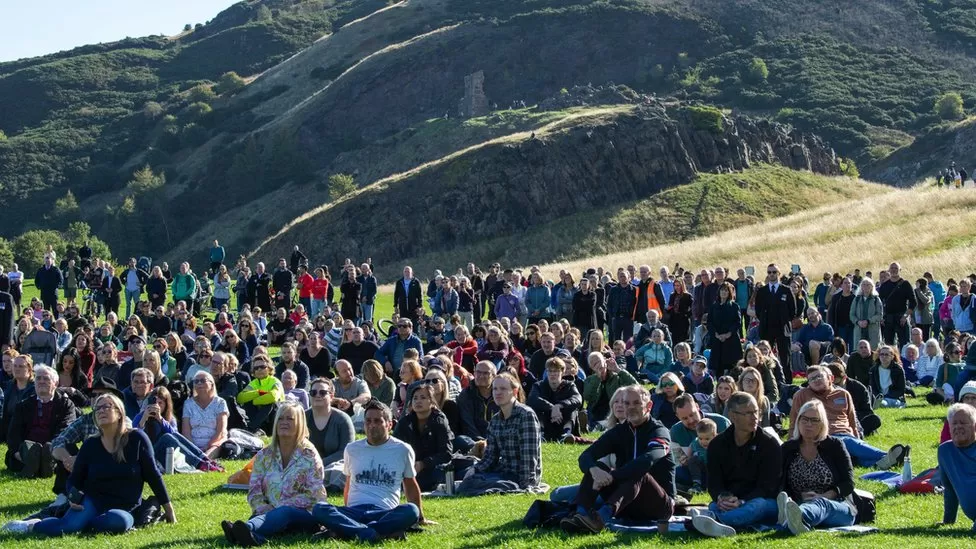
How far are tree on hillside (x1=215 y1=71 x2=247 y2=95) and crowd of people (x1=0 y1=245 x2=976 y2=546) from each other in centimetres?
9755

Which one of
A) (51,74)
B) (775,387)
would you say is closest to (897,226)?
(775,387)

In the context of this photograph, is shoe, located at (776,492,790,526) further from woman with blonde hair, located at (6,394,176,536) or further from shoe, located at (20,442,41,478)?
shoe, located at (20,442,41,478)

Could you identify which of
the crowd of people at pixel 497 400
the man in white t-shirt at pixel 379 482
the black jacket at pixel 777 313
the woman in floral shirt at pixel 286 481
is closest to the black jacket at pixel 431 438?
the crowd of people at pixel 497 400

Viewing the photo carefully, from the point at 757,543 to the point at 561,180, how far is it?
2279 inches

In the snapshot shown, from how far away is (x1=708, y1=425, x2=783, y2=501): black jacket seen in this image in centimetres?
995

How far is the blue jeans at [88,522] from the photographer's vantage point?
10383mm

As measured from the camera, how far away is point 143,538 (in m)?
10.2

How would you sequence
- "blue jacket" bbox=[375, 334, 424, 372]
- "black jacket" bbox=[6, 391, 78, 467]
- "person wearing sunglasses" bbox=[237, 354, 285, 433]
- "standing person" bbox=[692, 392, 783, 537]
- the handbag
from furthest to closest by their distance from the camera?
"blue jacket" bbox=[375, 334, 424, 372], "person wearing sunglasses" bbox=[237, 354, 285, 433], "black jacket" bbox=[6, 391, 78, 467], the handbag, "standing person" bbox=[692, 392, 783, 537]

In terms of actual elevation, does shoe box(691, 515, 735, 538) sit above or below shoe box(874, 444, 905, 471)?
above

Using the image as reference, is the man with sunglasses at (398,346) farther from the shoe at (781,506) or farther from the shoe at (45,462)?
the shoe at (781,506)

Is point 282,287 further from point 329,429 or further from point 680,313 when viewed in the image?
point 329,429

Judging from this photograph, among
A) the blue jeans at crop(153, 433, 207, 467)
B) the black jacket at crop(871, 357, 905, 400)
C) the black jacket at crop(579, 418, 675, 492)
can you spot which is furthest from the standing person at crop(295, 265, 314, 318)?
the black jacket at crop(579, 418, 675, 492)

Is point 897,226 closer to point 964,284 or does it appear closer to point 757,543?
point 964,284

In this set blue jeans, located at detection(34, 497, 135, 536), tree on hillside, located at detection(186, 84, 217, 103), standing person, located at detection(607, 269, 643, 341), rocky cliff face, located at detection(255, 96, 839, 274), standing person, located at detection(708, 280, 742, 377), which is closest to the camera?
blue jeans, located at detection(34, 497, 135, 536)
